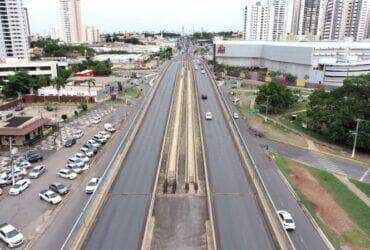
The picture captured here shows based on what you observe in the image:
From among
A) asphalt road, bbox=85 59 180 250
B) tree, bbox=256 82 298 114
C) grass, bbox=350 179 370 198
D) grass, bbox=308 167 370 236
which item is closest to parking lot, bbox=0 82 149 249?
asphalt road, bbox=85 59 180 250

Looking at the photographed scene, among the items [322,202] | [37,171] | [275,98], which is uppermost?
[275,98]

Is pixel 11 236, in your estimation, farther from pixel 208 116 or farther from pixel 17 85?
pixel 17 85

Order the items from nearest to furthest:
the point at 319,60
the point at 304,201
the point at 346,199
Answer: the point at 304,201
the point at 346,199
the point at 319,60

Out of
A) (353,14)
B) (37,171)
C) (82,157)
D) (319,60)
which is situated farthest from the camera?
(353,14)

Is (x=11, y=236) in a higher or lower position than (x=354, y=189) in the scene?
higher

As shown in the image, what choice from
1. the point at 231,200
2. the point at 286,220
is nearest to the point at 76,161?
the point at 231,200

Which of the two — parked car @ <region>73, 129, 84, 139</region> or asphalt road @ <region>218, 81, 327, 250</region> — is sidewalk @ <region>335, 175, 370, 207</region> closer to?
asphalt road @ <region>218, 81, 327, 250</region>

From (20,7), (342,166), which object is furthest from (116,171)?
(20,7)
